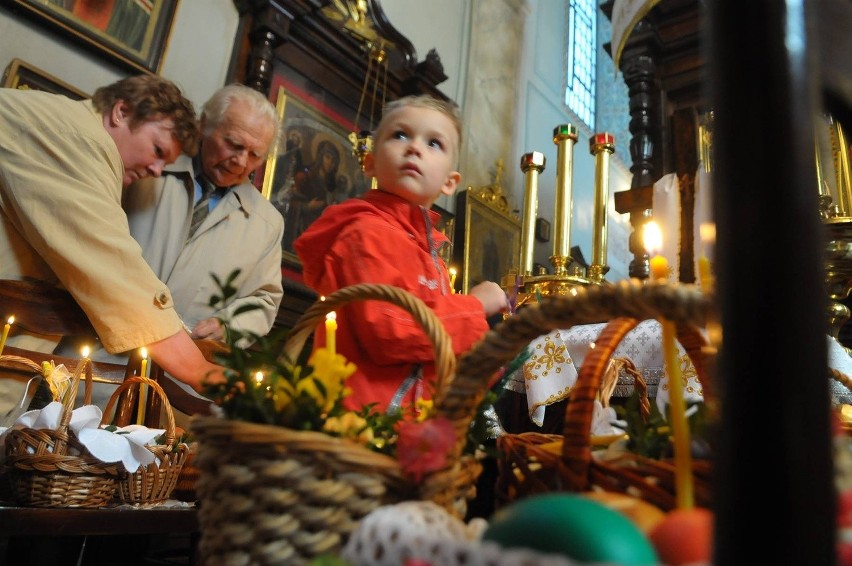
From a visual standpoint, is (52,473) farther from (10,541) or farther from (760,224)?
(760,224)

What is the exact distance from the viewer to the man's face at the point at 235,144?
2.30 meters

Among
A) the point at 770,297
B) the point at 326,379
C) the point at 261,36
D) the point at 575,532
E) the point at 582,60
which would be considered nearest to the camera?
the point at 770,297

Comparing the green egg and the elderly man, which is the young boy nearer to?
the green egg

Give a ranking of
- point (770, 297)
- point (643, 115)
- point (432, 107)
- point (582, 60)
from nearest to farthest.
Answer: point (770, 297)
point (432, 107)
point (643, 115)
point (582, 60)

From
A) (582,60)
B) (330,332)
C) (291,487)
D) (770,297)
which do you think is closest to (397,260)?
(330,332)

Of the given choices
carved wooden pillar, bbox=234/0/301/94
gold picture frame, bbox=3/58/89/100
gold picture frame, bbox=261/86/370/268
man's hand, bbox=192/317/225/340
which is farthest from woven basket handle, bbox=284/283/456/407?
carved wooden pillar, bbox=234/0/301/94

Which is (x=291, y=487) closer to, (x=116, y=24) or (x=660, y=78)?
(x=116, y=24)

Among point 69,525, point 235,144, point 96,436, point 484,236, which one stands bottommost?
point 69,525

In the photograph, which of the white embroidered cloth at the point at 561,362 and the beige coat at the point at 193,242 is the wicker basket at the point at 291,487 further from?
the beige coat at the point at 193,242

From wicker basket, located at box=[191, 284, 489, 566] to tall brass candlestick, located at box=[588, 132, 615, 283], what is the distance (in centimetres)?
170

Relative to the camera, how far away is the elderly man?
2299 millimetres

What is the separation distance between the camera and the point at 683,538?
0.39 metres

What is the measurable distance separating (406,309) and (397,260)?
1.48ft

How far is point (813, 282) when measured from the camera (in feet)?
0.84
